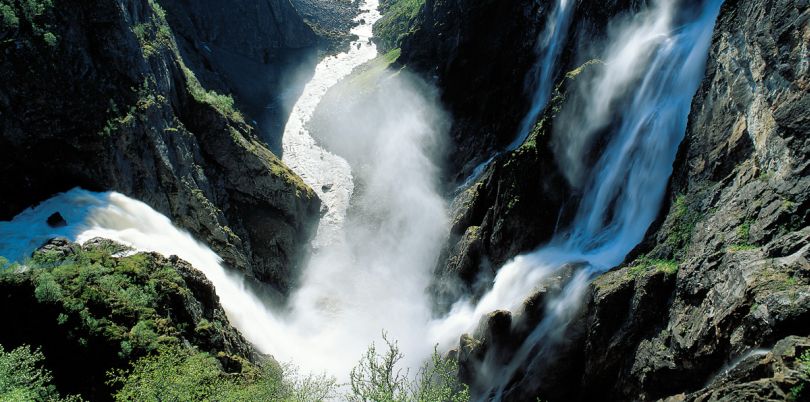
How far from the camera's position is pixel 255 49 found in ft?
322

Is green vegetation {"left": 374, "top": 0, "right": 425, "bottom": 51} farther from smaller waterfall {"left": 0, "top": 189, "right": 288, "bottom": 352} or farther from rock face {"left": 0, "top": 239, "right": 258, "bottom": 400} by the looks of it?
rock face {"left": 0, "top": 239, "right": 258, "bottom": 400}

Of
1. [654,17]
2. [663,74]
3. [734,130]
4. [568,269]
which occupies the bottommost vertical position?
[568,269]

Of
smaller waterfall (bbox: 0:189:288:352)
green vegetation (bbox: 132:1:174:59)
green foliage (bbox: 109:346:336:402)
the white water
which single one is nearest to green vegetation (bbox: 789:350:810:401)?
green foliage (bbox: 109:346:336:402)

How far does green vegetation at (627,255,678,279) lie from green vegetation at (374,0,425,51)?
83569mm

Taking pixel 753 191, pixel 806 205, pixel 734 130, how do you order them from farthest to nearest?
pixel 734 130 → pixel 753 191 → pixel 806 205

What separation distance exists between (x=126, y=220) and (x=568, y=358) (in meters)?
30.0

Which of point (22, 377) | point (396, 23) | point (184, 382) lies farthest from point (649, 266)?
point (396, 23)

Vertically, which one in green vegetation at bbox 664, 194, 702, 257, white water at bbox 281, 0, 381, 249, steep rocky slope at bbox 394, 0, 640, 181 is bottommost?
white water at bbox 281, 0, 381, 249

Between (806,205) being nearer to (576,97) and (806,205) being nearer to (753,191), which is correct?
(753,191)

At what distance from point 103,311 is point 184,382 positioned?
6.68 metres

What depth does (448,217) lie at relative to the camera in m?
55.6

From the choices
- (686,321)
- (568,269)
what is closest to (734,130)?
(686,321)

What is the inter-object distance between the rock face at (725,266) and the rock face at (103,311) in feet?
60.1

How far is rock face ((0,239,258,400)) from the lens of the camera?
68.5 ft
